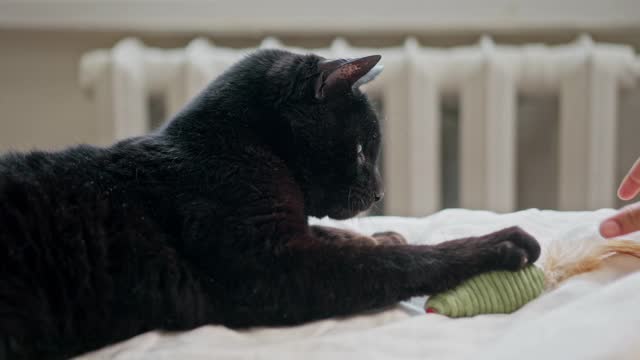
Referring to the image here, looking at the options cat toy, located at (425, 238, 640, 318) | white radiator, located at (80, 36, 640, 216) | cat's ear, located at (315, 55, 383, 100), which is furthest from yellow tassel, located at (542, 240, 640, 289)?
white radiator, located at (80, 36, 640, 216)

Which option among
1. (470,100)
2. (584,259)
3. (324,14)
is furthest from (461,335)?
(324,14)

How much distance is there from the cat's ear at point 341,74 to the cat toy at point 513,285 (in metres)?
0.30

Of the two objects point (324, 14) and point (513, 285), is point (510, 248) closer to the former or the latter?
point (513, 285)

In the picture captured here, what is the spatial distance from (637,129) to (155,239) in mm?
1479

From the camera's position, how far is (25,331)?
2.20 feet

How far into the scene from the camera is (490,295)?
2.41 ft

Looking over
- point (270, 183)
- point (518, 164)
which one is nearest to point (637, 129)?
point (518, 164)

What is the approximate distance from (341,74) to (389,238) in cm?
24

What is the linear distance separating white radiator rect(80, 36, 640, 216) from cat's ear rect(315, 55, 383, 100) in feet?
2.24

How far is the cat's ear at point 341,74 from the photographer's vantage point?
2.78 ft

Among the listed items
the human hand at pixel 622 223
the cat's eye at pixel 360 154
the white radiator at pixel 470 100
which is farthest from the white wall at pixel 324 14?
the human hand at pixel 622 223

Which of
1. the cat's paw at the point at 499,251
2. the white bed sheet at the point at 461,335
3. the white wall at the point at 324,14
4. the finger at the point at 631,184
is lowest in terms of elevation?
the white bed sheet at the point at 461,335

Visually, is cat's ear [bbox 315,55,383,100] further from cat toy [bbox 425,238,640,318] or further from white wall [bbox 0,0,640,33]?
white wall [bbox 0,0,640,33]

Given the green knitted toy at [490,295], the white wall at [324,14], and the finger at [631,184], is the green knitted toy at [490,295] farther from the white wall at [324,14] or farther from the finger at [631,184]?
the white wall at [324,14]
